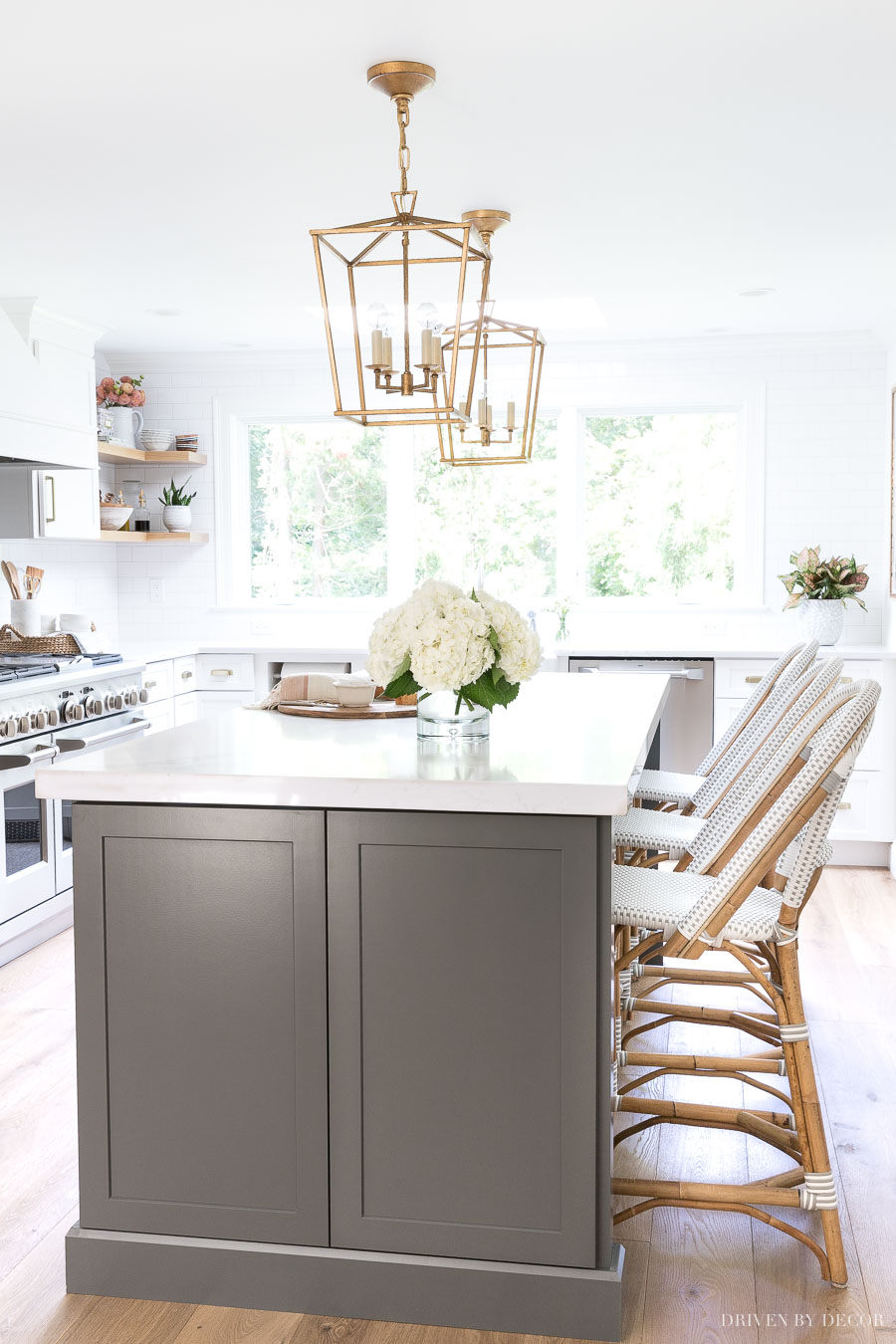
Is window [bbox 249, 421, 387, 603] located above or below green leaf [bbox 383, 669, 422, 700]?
above

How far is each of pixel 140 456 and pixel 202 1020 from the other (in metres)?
4.40

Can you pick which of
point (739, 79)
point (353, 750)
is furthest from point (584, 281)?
point (353, 750)

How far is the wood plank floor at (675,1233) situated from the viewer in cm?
212

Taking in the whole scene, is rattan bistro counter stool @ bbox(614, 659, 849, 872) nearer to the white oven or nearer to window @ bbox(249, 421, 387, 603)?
the white oven

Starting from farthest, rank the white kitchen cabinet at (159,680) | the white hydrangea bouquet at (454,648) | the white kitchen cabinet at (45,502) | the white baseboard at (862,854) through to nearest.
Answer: the white baseboard at (862,854), the white kitchen cabinet at (159,680), the white kitchen cabinet at (45,502), the white hydrangea bouquet at (454,648)

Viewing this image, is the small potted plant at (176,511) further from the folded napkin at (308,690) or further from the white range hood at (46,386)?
the folded napkin at (308,690)

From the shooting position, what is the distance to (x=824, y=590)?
222 inches

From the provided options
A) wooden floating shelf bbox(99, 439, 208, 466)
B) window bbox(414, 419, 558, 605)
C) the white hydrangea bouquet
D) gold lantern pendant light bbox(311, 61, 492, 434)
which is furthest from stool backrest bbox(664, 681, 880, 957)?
wooden floating shelf bbox(99, 439, 208, 466)

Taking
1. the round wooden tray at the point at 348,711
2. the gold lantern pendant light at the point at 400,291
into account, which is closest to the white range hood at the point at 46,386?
the gold lantern pendant light at the point at 400,291

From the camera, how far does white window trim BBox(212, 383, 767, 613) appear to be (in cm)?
603

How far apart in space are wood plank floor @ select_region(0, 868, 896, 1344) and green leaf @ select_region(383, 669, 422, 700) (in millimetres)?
1139

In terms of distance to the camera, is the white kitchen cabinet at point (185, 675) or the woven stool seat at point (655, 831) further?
the white kitchen cabinet at point (185, 675)

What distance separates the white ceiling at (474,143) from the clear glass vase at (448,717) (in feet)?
4.53

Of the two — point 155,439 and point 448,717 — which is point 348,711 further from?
point 155,439
